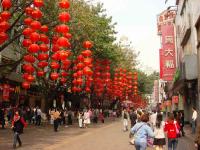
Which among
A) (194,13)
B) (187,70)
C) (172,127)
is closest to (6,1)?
(172,127)

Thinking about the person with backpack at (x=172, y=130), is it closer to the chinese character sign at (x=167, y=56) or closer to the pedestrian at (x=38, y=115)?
the pedestrian at (x=38, y=115)

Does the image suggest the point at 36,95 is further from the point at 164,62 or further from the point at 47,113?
the point at 164,62

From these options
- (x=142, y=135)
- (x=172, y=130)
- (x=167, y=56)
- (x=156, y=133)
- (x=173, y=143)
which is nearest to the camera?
(x=142, y=135)

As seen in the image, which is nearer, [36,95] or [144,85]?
[36,95]

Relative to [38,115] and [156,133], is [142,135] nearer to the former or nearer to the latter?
[156,133]

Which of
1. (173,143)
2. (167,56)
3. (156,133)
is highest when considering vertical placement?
(167,56)

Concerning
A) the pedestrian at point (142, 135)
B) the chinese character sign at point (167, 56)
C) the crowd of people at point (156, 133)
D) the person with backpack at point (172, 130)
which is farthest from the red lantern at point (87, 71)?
the chinese character sign at point (167, 56)

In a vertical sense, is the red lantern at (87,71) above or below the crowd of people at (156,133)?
above

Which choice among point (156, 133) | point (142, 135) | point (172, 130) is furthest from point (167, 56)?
point (142, 135)

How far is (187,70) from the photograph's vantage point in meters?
27.4

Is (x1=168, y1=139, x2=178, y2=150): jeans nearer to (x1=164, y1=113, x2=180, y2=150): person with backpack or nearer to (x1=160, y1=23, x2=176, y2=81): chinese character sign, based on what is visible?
(x1=164, y1=113, x2=180, y2=150): person with backpack

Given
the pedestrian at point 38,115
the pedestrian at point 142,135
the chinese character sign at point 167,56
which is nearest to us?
the pedestrian at point 142,135

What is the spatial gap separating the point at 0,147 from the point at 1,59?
1747 cm

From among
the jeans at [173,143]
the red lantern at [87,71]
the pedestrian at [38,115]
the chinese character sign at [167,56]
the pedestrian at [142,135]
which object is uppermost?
the chinese character sign at [167,56]
